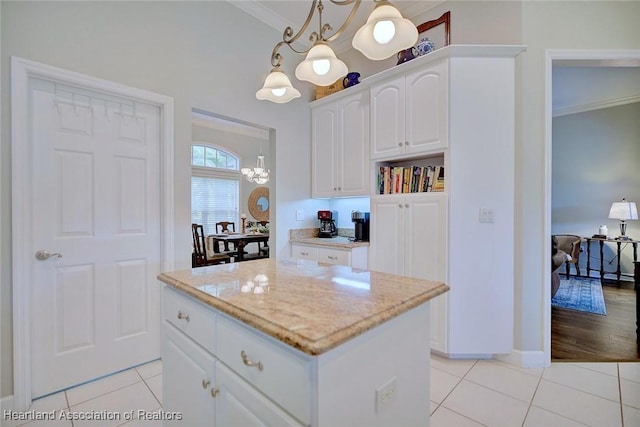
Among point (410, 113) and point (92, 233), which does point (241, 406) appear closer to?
point (92, 233)

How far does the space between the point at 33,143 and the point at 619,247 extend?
7.19 metres

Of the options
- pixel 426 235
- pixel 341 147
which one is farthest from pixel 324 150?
pixel 426 235

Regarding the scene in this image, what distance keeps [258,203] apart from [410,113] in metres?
5.33

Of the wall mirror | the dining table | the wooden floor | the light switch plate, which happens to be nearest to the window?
the wall mirror

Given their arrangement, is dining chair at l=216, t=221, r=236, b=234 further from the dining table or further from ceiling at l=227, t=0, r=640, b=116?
ceiling at l=227, t=0, r=640, b=116

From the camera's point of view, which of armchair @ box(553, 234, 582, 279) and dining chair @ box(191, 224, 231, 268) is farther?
armchair @ box(553, 234, 582, 279)

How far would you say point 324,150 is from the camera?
11.0ft

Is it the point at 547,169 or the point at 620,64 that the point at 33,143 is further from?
the point at 620,64

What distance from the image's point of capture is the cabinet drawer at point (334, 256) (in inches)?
108

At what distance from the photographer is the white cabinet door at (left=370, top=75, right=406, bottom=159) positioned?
256cm

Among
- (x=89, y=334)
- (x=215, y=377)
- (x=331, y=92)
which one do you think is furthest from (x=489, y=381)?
(x=331, y=92)

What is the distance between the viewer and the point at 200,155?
6277 mm

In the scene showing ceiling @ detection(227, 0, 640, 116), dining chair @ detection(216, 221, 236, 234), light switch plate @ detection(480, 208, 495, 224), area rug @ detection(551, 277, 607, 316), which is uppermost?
ceiling @ detection(227, 0, 640, 116)

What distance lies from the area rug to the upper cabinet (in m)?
2.94
